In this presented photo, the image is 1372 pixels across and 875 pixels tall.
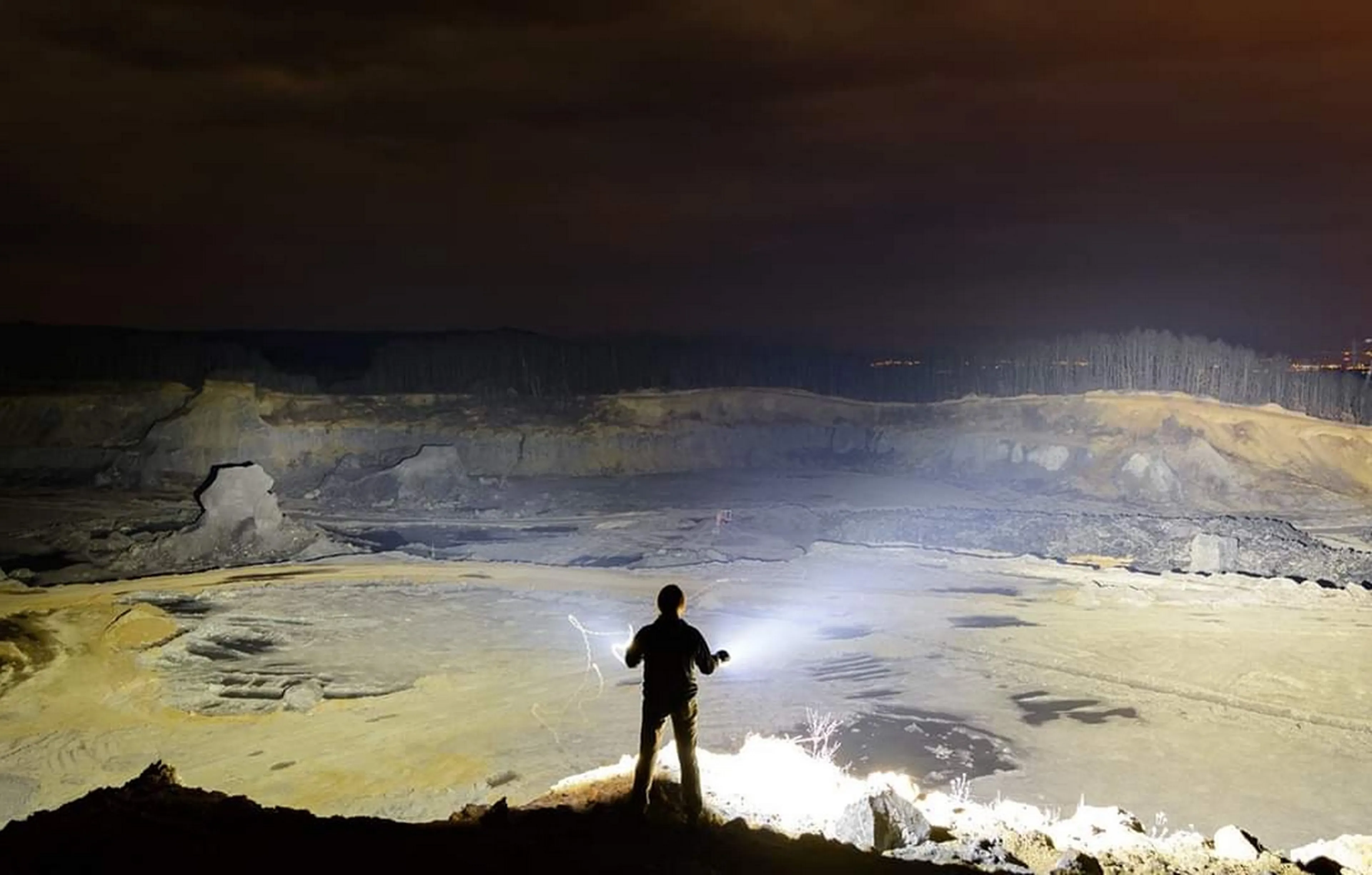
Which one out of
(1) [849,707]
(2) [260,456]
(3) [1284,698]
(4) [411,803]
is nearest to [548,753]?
(4) [411,803]

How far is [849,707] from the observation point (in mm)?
18375

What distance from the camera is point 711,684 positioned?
1989 centimetres

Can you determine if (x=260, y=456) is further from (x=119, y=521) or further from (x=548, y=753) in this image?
(x=548, y=753)

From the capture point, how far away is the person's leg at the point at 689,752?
8273 millimetres

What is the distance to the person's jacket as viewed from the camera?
324 inches

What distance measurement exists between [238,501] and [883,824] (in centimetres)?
2982

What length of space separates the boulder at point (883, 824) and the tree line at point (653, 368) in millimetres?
53797

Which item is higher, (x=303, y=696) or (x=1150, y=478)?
(x=1150, y=478)

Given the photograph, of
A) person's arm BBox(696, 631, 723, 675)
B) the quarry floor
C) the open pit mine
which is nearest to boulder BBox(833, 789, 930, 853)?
the open pit mine

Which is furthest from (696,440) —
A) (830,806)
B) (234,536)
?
(830,806)

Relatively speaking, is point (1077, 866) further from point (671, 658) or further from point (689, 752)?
point (671, 658)

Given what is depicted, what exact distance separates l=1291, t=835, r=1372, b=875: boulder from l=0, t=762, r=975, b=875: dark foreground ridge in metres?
3.82

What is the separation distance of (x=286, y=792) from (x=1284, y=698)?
661 inches

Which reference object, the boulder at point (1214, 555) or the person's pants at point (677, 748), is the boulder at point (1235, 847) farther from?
the boulder at point (1214, 555)
